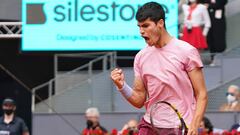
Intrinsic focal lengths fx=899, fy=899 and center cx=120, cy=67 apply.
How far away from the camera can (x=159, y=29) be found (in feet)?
22.2

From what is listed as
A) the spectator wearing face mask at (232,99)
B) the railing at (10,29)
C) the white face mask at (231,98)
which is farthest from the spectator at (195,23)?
the railing at (10,29)

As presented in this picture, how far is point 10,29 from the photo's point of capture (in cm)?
1938

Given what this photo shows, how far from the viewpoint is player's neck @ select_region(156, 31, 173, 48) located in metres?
6.89

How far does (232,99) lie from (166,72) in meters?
9.15

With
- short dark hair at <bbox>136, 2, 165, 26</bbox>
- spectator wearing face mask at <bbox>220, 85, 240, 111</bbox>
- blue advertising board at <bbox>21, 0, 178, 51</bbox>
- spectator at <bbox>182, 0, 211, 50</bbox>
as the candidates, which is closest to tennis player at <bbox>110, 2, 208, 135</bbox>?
short dark hair at <bbox>136, 2, 165, 26</bbox>

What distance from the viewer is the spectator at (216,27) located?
691 inches

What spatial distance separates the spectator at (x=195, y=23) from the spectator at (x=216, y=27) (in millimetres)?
373

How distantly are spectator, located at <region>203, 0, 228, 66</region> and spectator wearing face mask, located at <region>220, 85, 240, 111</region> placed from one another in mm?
1335

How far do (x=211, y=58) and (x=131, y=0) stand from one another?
219 centimetres

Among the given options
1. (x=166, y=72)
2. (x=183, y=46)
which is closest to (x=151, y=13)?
(x=183, y=46)

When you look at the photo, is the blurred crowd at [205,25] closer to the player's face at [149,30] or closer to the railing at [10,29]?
the railing at [10,29]

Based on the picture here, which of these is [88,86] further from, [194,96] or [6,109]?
[194,96]

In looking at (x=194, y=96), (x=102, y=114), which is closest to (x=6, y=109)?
(x=102, y=114)

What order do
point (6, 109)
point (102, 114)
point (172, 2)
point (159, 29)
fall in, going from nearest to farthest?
point (159, 29) < point (6, 109) < point (102, 114) < point (172, 2)
